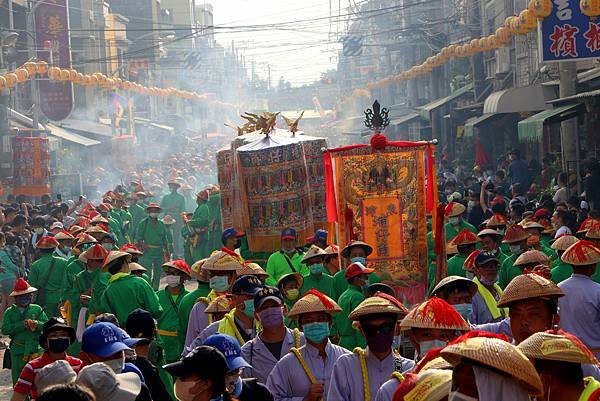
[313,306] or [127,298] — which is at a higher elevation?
[313,306]

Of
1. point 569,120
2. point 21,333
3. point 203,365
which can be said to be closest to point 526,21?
point 569,120

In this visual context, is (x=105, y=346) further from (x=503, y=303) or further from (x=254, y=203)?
(x=254, y=203)

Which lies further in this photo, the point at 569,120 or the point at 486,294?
the point at 569,120

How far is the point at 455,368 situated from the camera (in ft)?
14.2

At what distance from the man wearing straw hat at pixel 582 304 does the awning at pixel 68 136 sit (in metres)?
37.3

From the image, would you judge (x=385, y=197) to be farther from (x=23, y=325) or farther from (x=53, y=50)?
(x=53, y=50)

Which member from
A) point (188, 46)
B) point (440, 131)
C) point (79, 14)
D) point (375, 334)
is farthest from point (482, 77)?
point (188, 46)

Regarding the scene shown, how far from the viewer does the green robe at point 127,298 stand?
36.4 ft

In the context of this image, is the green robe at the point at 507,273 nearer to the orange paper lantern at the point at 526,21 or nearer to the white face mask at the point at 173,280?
the white face mask at the point at 173,280

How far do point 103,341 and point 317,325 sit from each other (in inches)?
56.6

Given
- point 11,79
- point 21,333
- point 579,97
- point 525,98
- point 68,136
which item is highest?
point 11,79

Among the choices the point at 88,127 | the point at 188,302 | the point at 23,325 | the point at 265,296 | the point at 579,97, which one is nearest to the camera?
the point at 265,296

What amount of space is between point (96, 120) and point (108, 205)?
1517 inches

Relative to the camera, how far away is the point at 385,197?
46.5ft
